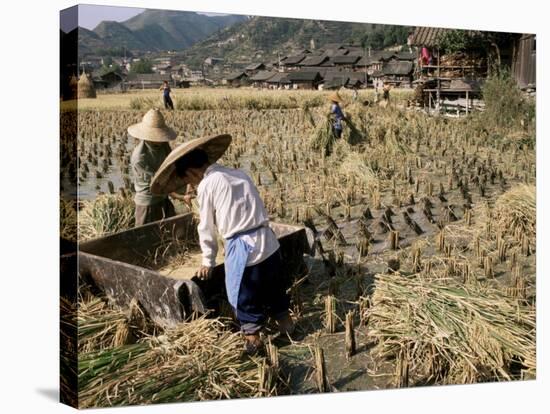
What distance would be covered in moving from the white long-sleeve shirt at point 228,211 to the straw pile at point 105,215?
5.48 feet

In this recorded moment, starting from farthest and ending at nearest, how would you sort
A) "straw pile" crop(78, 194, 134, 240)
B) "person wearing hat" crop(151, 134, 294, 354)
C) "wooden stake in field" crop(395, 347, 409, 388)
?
1. "straw pile" crop(78, 194, 134, 240)
2. "wooden stake in field" crop(395, 347, 409, 388)
3. "person wearing hat" crop(151, 134, 294, 354)

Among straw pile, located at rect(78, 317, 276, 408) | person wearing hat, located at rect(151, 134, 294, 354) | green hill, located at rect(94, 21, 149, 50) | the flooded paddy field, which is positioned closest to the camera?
straw pile, located at rect(78, 317, 276, 408)

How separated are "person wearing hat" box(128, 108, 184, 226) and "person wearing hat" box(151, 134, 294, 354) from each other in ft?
2.58

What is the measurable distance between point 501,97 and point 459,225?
1467 mm

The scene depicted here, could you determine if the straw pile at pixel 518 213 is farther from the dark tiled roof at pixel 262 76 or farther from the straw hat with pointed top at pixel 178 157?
the straw hat with pointed top at pixel 178 157

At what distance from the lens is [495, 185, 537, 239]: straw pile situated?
23.3 feet

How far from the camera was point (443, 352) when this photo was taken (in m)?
5.62

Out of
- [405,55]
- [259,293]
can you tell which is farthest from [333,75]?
[259,293]

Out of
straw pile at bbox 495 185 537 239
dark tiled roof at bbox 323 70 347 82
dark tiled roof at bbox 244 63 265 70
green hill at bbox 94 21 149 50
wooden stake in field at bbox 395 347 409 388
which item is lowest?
wooden stake in field at bbox 395 347 409 388

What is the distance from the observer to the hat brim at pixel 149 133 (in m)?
5.91

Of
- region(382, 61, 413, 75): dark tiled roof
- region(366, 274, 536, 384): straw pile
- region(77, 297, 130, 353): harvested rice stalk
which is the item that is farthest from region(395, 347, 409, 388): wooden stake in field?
region(382, 61, 413, 75): dark tiled roof

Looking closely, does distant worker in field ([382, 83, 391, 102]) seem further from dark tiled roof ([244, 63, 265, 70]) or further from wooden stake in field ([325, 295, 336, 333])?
wooden stake in field ([325, 295, 336, 333])

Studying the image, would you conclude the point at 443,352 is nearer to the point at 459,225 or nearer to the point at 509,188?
the point at 459,225

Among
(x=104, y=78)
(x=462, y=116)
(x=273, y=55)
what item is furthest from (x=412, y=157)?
(x=104, y=78)
